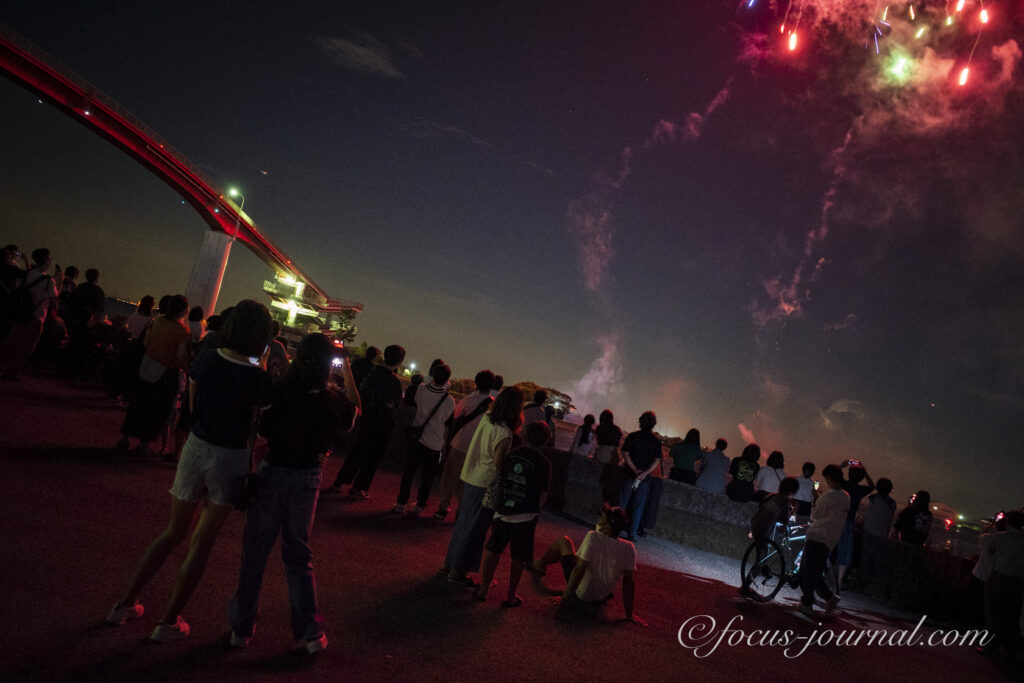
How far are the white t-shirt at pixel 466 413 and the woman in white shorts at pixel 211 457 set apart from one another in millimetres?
4448

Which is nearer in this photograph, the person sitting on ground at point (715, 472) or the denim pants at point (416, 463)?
the denim pants at point (416, 463)

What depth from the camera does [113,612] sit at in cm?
374

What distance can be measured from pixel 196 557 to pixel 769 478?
1076 cm

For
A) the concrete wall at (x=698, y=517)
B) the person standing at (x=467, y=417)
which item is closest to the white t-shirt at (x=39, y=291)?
the person standing at (x=467, y=417)

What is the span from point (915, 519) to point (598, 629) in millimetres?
8727

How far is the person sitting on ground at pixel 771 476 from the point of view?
1188 centimetres

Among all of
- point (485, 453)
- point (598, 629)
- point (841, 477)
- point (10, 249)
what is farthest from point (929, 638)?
point (10, 249)

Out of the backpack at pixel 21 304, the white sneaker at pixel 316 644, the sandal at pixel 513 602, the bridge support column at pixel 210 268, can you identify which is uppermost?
the bridge support column at pixel 210 268

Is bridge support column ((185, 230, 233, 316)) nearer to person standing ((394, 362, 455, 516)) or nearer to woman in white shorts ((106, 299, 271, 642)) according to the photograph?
person standing ((394, 362, 455, 516))

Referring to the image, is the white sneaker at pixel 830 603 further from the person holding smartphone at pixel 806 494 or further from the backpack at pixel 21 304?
the backpack at pixel 21 304

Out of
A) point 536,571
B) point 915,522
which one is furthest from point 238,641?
point 915,522

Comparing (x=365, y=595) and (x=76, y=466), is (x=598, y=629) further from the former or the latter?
(x=76, y=466)

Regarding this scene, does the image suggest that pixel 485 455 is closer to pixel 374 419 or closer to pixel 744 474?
pixel 374 419

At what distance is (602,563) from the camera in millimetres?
6352
